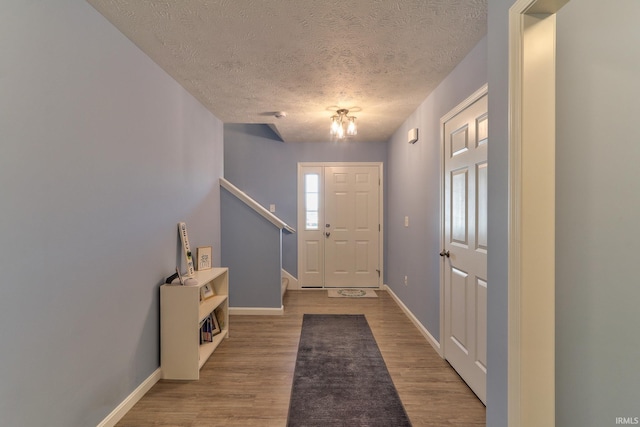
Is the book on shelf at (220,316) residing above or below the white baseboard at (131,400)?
above

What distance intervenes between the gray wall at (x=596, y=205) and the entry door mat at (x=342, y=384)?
103 centimetres

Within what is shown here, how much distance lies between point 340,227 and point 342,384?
2.99 m

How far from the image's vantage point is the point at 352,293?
466 cm

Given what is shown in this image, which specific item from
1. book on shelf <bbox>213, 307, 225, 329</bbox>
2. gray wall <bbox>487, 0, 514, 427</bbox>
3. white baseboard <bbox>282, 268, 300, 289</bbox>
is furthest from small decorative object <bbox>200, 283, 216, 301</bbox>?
gray wall <bbox>487, 0, 514, 427</bbox>

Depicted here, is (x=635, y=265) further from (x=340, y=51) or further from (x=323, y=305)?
(x=323, y=305)

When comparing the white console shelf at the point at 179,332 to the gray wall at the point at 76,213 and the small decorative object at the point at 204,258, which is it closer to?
the gray wall at the point at 76,213

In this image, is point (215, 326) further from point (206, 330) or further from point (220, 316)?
point (206, 330)

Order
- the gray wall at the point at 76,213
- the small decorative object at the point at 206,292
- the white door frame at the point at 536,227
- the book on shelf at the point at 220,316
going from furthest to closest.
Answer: the book on shelf at the point at 220,316
the small decorative object at the point at 206,292
the gray wall at the point at 76,213
the white door frame at the point at 536,227

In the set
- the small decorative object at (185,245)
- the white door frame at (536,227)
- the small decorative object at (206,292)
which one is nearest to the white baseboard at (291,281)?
the small decorative object at (206,292)

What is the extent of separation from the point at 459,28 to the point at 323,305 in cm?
337

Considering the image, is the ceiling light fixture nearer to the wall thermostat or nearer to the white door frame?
the wall thermostat

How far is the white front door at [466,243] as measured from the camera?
199 cm

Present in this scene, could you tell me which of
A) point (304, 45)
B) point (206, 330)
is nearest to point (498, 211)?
point (304, 45)

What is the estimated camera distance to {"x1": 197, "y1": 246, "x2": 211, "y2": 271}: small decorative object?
298 cm
